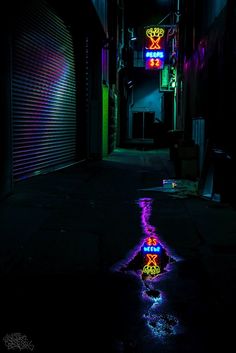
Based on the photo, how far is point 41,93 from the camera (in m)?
12.6

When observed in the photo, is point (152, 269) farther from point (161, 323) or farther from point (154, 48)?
point (154, 48)

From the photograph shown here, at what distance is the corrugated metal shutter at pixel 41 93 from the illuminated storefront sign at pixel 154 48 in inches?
580

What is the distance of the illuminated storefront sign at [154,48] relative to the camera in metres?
29.8

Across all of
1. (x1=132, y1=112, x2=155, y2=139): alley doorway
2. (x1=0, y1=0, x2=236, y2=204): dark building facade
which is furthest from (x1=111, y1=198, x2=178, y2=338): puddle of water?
(x1=132, y1=112, x2=155, y2=139): alley doorway

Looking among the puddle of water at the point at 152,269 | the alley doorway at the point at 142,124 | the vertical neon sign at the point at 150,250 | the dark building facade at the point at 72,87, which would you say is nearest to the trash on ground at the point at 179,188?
the dark building facade at the point at 72,87

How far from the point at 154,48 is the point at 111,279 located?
27662mm

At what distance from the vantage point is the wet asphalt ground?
334 cm

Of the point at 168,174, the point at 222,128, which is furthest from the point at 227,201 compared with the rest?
the point at 168,174

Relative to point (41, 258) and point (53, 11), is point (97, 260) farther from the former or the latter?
point (53, 11)

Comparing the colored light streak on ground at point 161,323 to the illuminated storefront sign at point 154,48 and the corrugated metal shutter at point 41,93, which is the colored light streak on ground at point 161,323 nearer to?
the corrugated metal shutter at point 41,93

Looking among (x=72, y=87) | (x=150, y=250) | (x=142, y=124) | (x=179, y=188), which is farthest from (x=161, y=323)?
(x=142, y=124)

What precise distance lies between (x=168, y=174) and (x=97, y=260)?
9.05 m

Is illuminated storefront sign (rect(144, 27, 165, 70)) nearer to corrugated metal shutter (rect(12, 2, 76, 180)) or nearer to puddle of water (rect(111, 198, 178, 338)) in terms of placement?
corrugated metal shutter (rect(12, 2, 76, 180))

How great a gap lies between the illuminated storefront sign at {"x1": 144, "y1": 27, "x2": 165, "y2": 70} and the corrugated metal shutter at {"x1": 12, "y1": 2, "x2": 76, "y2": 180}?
580 inches
